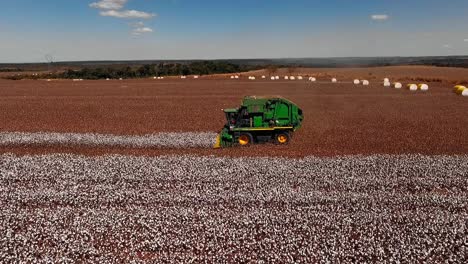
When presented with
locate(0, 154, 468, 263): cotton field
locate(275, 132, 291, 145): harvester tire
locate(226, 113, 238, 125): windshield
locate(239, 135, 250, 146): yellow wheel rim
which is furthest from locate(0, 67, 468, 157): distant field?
locate(0, 154, 468, 263): cotton field

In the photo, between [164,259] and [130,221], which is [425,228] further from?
[130,221]

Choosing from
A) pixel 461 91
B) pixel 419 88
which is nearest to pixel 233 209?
pixel 461 91

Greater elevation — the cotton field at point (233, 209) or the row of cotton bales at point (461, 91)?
the row of cotton bales at point (461, 91)

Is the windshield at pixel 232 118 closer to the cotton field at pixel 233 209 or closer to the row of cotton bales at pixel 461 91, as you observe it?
the cotton field at pixel 233 209

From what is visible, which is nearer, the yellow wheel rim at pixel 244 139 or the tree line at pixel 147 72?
the yellow wheel rim at pixel 244 139

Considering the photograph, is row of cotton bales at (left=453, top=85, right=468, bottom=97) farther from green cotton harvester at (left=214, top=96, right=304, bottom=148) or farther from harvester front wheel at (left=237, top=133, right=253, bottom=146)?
harvester front wheel at (left=237, top=133, right=253, bottom=146)

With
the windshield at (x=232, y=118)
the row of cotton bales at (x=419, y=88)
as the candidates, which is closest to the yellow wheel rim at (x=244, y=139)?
the windshield at (x=232, y=118)

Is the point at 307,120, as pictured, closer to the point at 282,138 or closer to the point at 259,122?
the point at 282,138

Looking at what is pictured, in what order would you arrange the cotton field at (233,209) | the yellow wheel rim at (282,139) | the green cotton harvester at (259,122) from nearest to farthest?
the cotton field at (233,209) < the green cotton harvester at (259,122) < the yellow wheel rim at (282,139)

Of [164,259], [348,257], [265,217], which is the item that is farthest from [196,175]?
[348,257]
